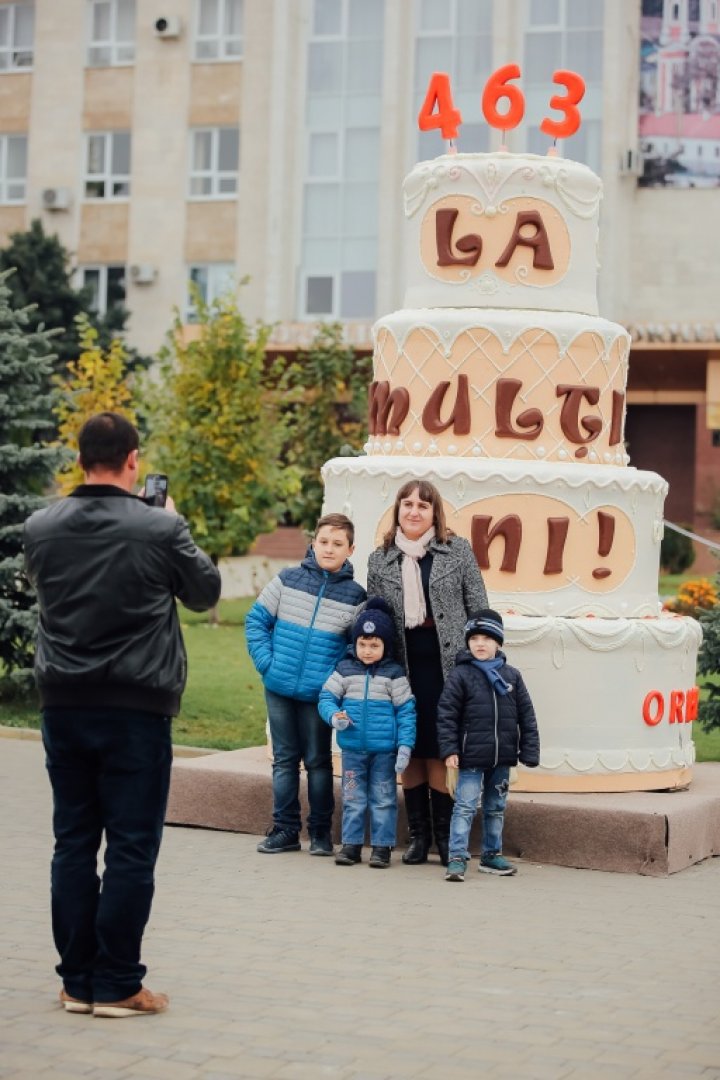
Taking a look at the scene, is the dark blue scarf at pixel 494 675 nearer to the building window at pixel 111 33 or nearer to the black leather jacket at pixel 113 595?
the black leather jacket at pixel 113 595

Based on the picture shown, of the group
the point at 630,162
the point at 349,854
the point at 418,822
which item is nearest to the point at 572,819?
the point at 418,822

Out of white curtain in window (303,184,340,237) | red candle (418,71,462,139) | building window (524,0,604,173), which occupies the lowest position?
red candle (418,71,462,139)

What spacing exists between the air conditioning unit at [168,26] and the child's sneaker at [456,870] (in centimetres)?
3675

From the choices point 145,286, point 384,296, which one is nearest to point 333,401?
point 384,296

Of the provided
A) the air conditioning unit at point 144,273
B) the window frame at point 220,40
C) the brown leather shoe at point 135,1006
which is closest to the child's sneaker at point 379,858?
the brown leather shoe at point 135,1006

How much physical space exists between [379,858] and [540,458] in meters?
2.90

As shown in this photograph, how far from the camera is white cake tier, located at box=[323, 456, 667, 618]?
10820 millimetres

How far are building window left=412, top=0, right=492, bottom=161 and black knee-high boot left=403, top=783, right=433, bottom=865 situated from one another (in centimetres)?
3265

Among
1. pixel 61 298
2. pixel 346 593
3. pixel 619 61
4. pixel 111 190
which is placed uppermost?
pixel 619 61

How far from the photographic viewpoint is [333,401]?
3403 cm

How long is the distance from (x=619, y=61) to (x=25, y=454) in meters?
27.4

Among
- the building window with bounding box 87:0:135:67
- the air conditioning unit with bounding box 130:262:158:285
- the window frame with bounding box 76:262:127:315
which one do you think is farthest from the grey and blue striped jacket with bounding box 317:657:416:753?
the building window with bounding box 87:0:135:67

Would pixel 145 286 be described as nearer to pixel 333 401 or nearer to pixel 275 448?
pixel 333 401

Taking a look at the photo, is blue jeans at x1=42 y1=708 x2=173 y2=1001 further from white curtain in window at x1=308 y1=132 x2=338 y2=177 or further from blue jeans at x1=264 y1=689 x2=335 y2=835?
white curtain in window at x1=308 y1=132 x2=338 y2=177
